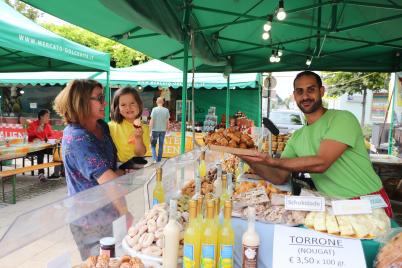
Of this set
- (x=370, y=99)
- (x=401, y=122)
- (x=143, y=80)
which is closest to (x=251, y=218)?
(x=401, y=122)

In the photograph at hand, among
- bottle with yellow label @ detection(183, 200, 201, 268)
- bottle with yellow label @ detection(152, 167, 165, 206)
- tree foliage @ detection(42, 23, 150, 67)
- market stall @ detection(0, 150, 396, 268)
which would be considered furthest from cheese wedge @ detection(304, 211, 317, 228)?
tree foliage @ detection(42, 23, 150, 67)

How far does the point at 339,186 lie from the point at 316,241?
0.89m

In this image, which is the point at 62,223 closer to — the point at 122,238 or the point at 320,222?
the point at 122,238

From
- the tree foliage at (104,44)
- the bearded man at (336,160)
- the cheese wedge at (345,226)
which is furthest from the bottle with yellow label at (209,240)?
the tree foliage at (104,44)

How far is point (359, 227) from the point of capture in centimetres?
154

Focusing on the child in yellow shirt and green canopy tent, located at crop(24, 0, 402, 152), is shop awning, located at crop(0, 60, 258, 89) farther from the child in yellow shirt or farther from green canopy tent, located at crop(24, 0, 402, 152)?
the child in yellow shirt

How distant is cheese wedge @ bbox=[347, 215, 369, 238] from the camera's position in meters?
1.52

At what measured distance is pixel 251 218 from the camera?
1.38m

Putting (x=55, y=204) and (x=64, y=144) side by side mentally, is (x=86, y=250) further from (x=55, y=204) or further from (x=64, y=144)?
(x=64, y=144)

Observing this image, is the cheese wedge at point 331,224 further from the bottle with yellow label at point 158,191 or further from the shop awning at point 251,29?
the shop awning at point 251,29

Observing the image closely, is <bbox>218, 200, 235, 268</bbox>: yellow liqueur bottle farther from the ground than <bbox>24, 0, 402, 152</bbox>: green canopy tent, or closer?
closer

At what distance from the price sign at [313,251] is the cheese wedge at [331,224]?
28 millimetres

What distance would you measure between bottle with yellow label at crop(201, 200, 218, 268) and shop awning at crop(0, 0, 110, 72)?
459 cm

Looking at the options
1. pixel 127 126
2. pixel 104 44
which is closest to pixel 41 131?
pixel 127 126
